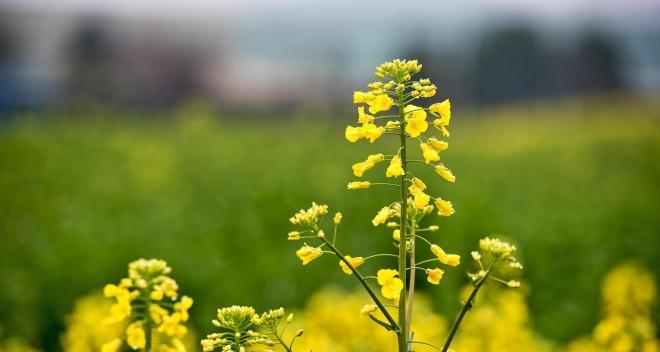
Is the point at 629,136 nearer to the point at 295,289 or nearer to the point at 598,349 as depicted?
the point at 295,289

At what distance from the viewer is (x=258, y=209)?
23.5ft

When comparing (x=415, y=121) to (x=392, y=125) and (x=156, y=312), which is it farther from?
(x=156, y=312)

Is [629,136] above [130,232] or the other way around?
the other way around

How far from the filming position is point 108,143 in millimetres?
12773

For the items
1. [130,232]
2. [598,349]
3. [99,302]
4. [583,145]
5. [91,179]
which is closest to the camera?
[598,349]

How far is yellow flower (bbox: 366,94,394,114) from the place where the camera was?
1.32 meters

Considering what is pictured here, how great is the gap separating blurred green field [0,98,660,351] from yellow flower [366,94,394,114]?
316 centimetres

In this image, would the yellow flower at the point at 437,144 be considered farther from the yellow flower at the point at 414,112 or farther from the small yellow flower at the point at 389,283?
the small yellow flower at the point at 389,283

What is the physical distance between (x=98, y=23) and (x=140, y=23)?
0.98 meters

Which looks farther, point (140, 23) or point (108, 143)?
point (140, 23)

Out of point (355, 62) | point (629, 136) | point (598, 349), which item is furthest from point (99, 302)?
point (629, 136)

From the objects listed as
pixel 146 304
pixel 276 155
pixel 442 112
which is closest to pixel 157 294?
pixel 146 304

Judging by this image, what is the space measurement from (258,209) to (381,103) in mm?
5912

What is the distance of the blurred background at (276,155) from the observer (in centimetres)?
501
